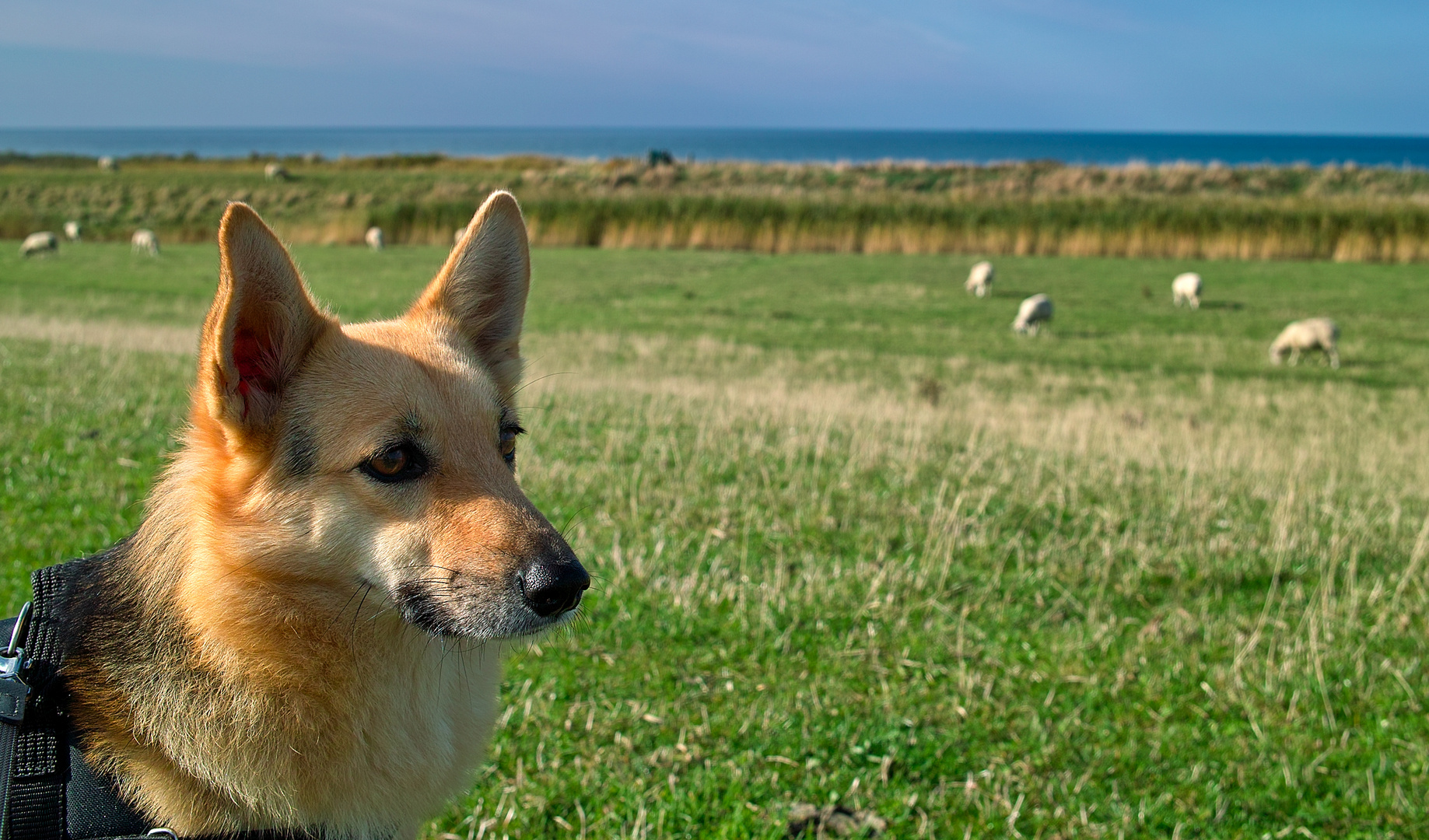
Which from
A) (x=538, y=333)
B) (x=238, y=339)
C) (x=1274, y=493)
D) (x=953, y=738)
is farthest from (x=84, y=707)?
(x=538, y=333)

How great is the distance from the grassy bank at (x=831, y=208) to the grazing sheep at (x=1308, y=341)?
21.0 meters

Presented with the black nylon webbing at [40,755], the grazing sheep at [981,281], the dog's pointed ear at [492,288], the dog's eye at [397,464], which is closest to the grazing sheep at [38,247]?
the grazing sheep at [981,281]

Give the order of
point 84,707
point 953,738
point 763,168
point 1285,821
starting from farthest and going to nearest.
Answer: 1. point 763,168
2. point 953,738
3. point 1285,821
4. point 84,707

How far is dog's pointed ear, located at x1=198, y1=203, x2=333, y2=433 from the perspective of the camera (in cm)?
232

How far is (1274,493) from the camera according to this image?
8.13 metres

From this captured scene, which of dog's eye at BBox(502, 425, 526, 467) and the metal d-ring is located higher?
dog's eye at BBox(502, 425, 526, 467)

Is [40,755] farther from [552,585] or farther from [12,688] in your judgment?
[552,585]

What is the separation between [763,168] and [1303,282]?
3939 centimetres

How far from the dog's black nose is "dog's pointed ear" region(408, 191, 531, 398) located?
0.94m

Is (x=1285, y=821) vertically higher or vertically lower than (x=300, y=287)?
lower

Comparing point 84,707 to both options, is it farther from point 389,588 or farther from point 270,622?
point 389,588

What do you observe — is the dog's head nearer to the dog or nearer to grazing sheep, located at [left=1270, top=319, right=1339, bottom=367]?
the dog

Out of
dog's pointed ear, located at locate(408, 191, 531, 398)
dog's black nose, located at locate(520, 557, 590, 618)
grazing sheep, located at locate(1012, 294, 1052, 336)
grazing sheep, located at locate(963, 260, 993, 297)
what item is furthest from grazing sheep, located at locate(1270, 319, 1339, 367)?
dog's black nose, located at locate(520, 557, 590, 618)

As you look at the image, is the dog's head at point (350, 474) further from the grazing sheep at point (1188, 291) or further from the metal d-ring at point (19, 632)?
the grazing sheep at point (1188, 291)
